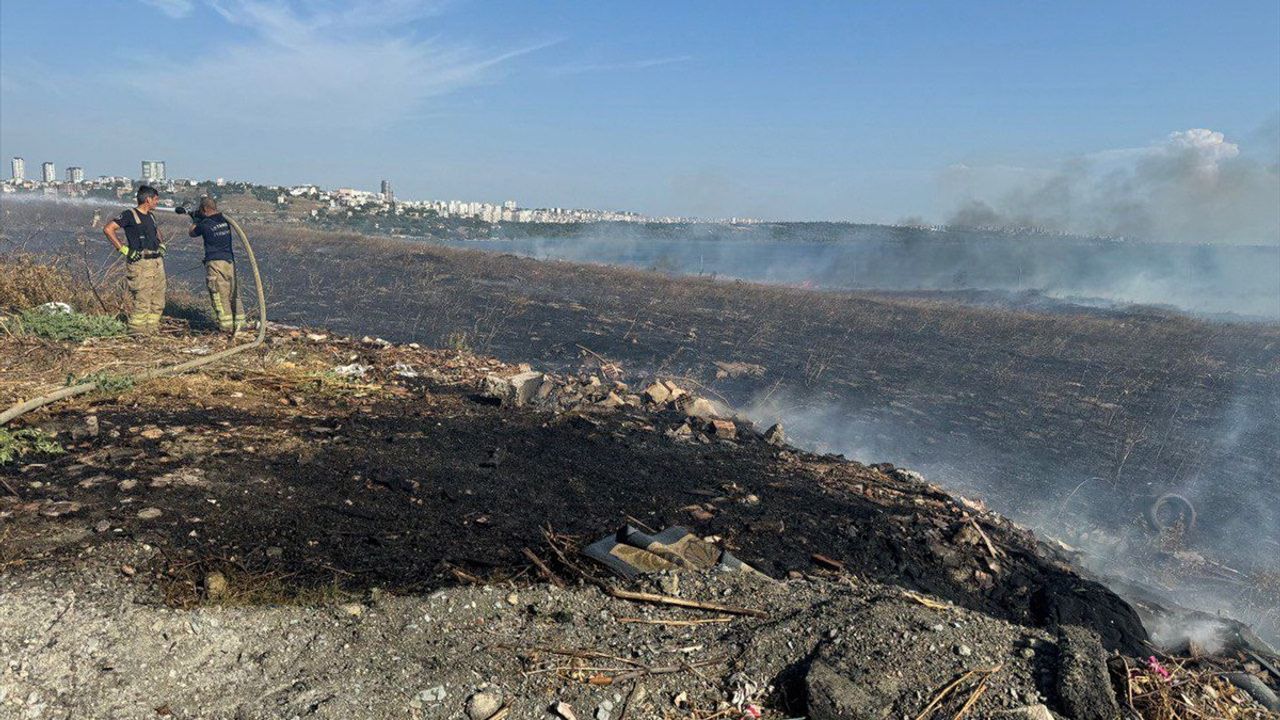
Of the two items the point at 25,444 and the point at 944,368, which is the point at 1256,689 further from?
the point at 944,368

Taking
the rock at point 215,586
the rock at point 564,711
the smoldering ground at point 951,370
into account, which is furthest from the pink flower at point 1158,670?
the rock at point 215,586

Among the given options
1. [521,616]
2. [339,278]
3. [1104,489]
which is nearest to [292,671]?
[521,616]

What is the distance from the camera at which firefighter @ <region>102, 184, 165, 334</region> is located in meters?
7.93

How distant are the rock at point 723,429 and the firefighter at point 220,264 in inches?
225

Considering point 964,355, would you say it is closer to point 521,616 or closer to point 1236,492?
point 1236,492

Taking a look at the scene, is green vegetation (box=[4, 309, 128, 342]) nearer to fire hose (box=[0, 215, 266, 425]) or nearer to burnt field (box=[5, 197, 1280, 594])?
fire hose (box=[0, 215, 266, 425])

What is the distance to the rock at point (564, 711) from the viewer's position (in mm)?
2676

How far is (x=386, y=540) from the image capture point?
3.90 metres

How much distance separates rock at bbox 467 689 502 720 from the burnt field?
20.1 feet

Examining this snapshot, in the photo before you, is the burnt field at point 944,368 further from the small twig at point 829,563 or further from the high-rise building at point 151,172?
the high-rise building at point 151,172

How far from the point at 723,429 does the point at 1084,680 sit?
168 inches

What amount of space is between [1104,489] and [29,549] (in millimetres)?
9035

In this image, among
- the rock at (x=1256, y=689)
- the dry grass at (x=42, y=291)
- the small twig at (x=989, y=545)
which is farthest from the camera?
the dry grass at (x=42, y=291)

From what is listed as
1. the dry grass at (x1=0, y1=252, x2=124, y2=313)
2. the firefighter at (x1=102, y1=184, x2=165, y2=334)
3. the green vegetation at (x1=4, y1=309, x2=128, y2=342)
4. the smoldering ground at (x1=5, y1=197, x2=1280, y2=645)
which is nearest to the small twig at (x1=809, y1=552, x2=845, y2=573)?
the smoldering ground at (x1=5, y1=197, x2=1280, y2=645)
